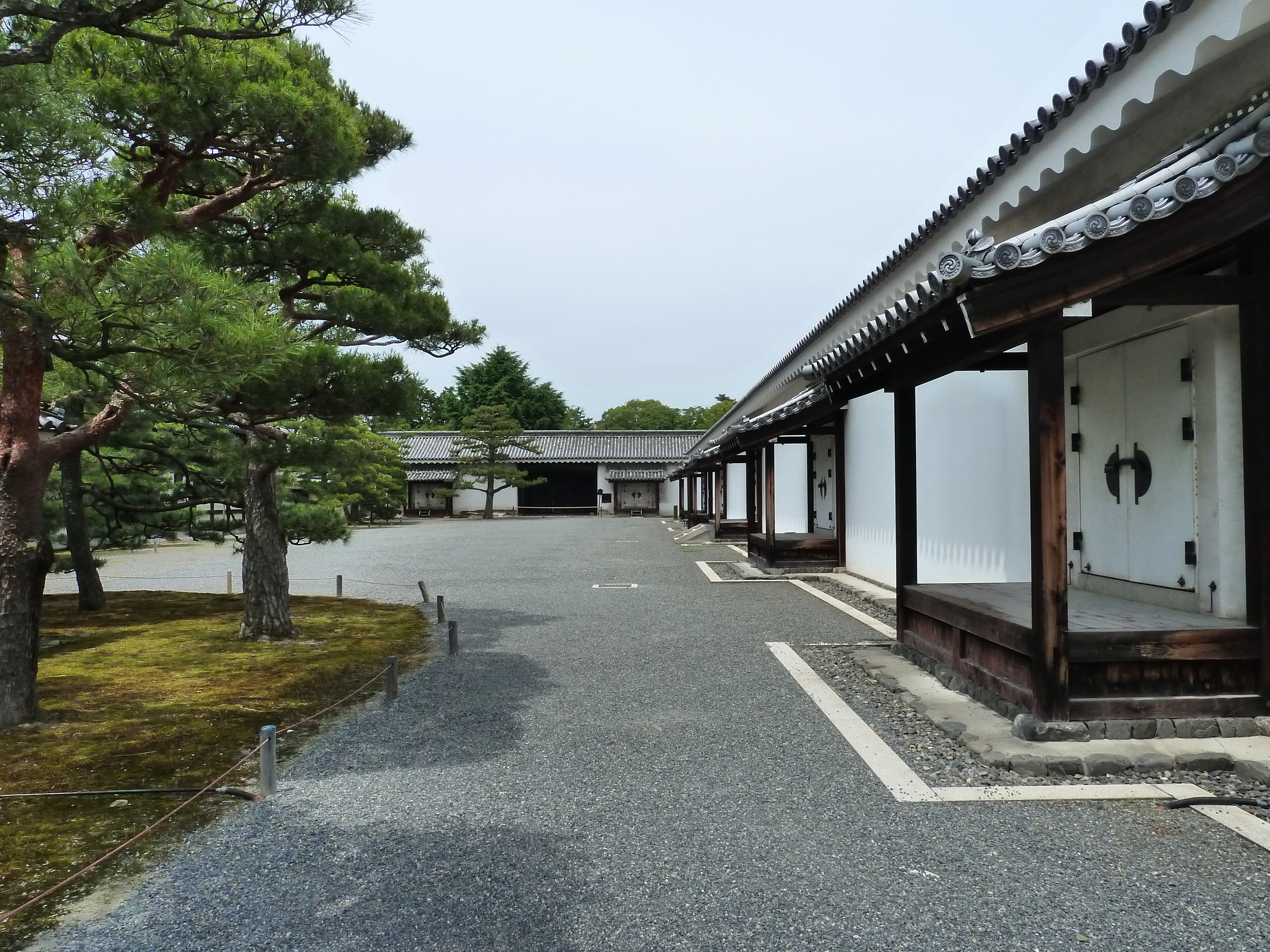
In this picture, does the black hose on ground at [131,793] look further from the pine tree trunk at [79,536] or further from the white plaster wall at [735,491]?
the white plaster wall at [735,491]

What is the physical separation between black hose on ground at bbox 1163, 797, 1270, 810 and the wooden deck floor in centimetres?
85

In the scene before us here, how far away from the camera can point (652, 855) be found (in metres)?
2.88

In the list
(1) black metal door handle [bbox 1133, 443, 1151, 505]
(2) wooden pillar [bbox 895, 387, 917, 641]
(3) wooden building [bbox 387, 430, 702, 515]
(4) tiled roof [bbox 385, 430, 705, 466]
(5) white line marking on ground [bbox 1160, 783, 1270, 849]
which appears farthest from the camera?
(4) tiled roof [bbox 385, 430, 705, 466]

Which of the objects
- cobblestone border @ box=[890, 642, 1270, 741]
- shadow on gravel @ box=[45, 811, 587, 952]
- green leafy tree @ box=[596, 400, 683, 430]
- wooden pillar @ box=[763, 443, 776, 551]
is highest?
green leafy tree @ box=[596, 400, 683, 430]

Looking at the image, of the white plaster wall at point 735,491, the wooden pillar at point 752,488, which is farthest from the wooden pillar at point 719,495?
the wooden pillar at point 752,488

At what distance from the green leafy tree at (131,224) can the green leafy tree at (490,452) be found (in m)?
28.1

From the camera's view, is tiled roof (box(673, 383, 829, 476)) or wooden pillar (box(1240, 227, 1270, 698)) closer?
wooden pillar (box(1240, 227, 1270, 698))

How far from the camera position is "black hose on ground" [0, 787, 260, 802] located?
11.4ft

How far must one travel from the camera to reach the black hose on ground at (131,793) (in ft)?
11.4

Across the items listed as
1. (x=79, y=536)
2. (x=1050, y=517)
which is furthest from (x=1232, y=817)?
(x=79, y=536)

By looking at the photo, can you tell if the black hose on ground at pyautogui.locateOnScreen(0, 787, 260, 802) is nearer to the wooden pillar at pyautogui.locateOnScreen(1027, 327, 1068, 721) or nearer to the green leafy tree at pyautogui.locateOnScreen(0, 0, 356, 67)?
the green leafy tree at pyautogui.locateOnScreen(0, 0, 356, 67)

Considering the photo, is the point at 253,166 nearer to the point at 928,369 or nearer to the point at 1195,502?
the point at 928,369

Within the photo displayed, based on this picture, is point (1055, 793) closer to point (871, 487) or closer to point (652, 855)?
point (652, 855)

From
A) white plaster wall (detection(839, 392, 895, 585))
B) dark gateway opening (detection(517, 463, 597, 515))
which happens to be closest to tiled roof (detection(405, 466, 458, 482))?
dark gateway opening (detection(517, 463, 597, 515))
